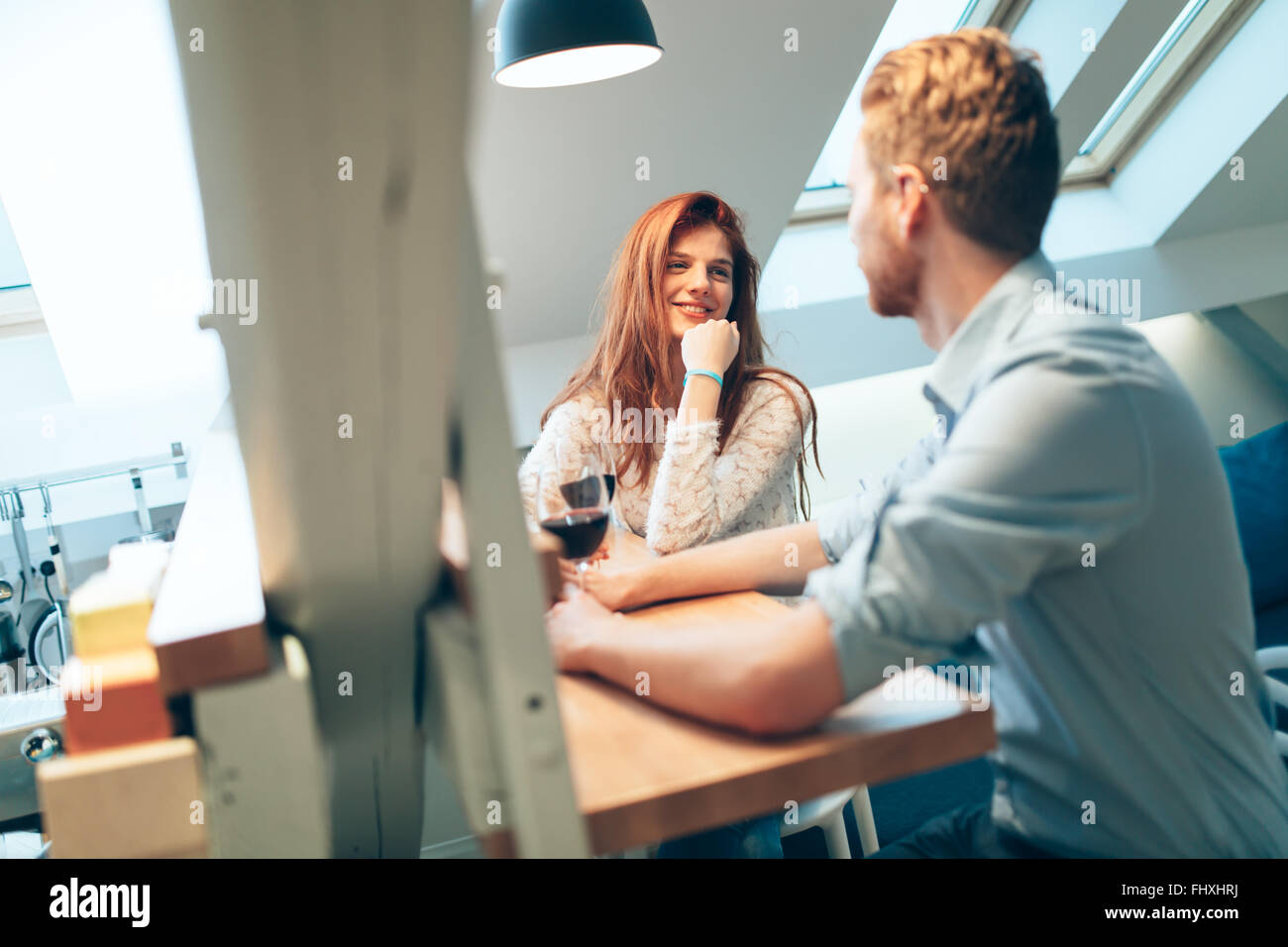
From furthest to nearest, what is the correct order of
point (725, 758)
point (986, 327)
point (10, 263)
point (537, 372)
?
point (537, 372) → point (10, 263) → point (986, 327) → point (725, 758)

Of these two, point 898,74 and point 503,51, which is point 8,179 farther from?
point 898,74

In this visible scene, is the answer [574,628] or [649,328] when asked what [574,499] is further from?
[649,328]

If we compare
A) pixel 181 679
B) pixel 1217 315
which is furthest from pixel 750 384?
pixel 1217 315

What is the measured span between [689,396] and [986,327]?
0.86m

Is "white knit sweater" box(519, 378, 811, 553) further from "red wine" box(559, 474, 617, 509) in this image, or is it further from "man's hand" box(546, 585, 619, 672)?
"man's hand" box(546, 585, 619, 672)

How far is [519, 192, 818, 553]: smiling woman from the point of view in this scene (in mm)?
1722

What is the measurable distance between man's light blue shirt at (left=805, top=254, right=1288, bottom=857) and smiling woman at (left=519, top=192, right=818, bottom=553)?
0.77 meters

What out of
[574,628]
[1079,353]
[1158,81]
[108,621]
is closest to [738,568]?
[574,628]

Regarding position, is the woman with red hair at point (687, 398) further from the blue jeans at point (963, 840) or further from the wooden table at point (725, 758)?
the wooden table at point (725, 758)

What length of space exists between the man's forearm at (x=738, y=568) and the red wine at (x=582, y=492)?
0.12m

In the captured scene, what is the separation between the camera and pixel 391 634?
2.03 ft

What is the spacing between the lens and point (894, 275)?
106cm

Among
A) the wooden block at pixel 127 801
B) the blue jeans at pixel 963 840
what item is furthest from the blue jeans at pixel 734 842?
the wooden block at pixel 127 801

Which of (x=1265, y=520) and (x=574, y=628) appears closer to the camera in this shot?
(x=574, y=628)
